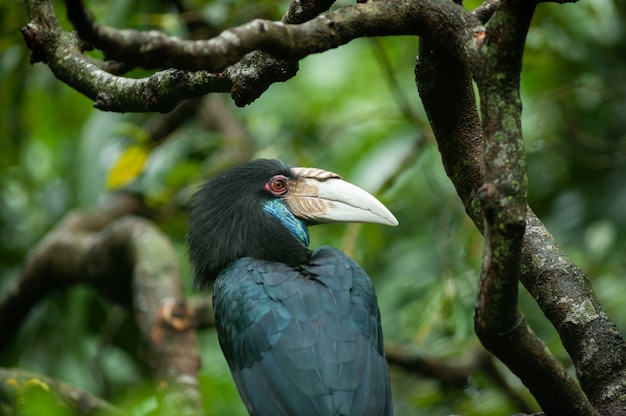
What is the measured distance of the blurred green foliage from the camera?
5348 mm

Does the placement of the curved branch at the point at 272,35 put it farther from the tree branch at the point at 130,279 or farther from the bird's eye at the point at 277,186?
the tree branch at the point at 130,279

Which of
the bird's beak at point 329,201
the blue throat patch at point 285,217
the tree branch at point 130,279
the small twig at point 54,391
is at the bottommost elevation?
the small twig at point 54,391

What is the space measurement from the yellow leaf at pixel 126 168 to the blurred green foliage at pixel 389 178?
24cm

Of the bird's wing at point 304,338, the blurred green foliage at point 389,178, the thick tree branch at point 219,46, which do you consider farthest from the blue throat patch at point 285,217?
the thick tree branch at point 219,46

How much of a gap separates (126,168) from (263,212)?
6.31 ft

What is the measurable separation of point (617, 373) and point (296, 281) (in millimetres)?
1283

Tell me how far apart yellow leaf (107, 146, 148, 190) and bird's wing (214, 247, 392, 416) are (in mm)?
2199

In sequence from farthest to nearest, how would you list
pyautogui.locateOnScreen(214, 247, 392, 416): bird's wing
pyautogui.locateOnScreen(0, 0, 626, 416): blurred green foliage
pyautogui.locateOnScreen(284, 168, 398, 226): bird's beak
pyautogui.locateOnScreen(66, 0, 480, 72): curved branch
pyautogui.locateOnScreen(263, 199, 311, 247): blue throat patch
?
pyautogui.locateOnScreen(0, 0, 626, 416): blurred green foliage < pyautogui.locateOnScreen(263, 199, 311, 247): blue throat patch < pyautogui.locateOnScreen(284, 168, 398, 226): bird's beak < pyautogui.locateOnScreen(214, 247, 392, 416): bird's wing < pyautogui.locateOnScreen(66, 0, 480, 72): curved branch

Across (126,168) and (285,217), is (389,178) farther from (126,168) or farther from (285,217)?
(126,168)

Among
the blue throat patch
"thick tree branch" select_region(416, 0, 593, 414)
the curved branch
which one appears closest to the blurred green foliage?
the blue throat patch

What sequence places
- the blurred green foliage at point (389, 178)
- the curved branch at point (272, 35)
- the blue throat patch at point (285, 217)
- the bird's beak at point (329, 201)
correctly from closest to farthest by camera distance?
the curved branch at point (272, 35) < the bird's beak at point (329, 201) < the blue throat patch at point (285, 217) < the blurred green foliage at point (389, 178)

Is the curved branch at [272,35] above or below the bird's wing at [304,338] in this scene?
above

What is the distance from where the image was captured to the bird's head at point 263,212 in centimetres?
390

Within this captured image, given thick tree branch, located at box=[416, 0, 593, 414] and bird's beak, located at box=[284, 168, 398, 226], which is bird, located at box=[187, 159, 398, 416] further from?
→ thick tree branch, located at box=[416, 0, 593, 414]
